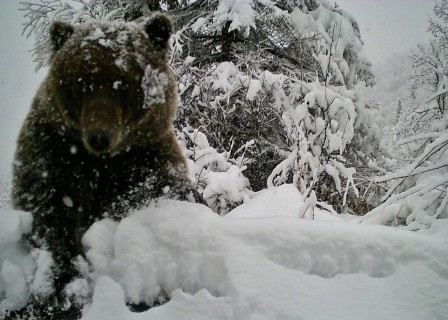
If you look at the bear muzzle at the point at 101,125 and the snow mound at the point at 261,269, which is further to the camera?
the bear muzzle at the point at 101,125

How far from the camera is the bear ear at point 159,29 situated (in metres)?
2.50

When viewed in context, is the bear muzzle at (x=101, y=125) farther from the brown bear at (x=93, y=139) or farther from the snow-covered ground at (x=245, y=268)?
the snow-covered ground at (x=245, y=268)

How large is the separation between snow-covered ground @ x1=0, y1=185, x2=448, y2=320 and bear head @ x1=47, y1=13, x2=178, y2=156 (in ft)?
2.01

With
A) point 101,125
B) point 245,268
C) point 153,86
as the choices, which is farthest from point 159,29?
point 245,268

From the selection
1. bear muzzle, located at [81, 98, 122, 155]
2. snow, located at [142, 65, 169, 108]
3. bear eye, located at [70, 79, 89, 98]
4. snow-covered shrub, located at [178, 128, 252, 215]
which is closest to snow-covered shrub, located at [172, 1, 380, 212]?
snow-covered shrub, located at [178, 128, 252, 215]

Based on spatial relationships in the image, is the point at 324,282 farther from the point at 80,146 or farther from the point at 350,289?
the point at 80,146

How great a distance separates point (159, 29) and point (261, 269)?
5.98 ft

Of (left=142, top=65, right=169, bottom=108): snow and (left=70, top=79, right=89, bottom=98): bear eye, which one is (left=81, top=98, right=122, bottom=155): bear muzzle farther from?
(left=142, top=65, right=169, bottom=108): snow

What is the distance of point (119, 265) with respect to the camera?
1399 mm

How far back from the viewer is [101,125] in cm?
194

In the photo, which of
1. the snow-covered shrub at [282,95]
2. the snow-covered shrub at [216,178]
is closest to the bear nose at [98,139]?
the snow-covered shrub at [282,95]

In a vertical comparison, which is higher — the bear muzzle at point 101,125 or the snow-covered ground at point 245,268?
the bear muzzle at point 101,125

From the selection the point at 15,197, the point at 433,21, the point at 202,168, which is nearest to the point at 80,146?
the point at 15,197

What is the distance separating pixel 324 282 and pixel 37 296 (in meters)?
1.06
